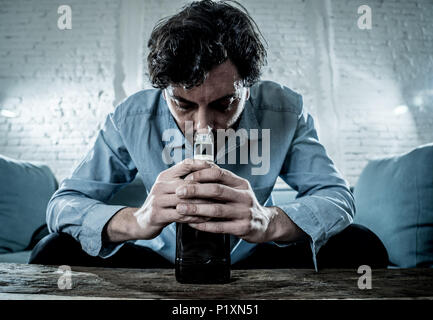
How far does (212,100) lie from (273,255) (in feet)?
1.21

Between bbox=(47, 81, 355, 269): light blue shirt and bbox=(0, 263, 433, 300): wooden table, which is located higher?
bbox=(47, 81, 355, 269): light blue shirt

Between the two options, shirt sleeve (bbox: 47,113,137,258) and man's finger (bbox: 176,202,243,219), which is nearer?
man's finger (bbox: 176,202,243,219)

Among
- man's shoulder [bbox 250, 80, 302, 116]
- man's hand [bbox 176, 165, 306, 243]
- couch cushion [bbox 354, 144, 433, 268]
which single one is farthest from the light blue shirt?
couch cushion [bbox 354, 144, 433, 268]

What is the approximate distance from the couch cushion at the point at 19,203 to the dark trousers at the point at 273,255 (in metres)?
0.97

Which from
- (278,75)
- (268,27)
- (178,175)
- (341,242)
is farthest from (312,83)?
(178,175)

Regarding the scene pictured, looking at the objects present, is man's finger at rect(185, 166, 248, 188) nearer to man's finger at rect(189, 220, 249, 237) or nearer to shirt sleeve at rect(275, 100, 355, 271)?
man's finger at rect(189, 220, 249, 237)

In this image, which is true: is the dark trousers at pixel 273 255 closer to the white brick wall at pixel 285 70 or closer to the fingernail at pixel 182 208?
the fingernail at pixel 182 208

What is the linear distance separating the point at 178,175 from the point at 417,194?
97cm

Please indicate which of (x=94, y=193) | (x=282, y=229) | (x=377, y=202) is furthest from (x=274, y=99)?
(x=377, y=202)

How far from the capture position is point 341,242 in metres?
0.74

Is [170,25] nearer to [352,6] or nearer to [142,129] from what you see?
[142,129]

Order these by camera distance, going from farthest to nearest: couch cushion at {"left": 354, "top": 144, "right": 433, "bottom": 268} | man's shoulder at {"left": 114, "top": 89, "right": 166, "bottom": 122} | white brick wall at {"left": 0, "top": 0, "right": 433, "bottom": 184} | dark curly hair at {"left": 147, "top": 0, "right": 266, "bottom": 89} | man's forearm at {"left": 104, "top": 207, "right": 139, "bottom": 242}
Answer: white brick wall at {"left": 0, "top": 0, "right": 433, "bottom": 184} → couch cushion at {"left": 354, "top": 144, "right": 433, "bottom": 268} → man's shoulder at {"left": 114, "top": 89, "right": 166, "bottom": 122} → dark curly hair at {"left": 147, "top": 0, "right": 266, "bottom": 89} → man's forearm at {"left": 104, "top": 207, "right": 139, "bottom": 242}

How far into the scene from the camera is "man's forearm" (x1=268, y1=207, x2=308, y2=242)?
0.70 m

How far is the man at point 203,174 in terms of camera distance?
1.93 ft
